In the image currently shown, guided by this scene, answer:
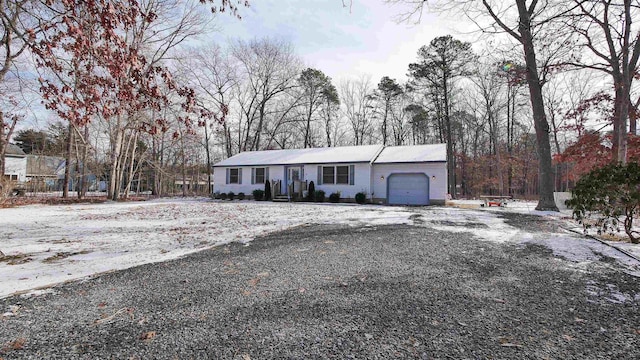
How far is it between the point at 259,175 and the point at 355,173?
22.0ft

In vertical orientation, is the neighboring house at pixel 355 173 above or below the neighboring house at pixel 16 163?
below

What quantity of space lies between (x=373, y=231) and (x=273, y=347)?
472 centimetres

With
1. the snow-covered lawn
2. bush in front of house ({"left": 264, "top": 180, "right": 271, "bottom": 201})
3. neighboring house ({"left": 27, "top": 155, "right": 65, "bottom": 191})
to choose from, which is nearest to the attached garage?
bush in front of house ({"left": 264, "top": 180, "right": 271, "bottom": 201})

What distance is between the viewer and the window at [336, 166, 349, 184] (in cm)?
1778

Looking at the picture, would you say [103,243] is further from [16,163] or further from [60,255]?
[16,163]

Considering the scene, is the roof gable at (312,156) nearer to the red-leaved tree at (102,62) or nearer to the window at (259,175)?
the window at (259,175)

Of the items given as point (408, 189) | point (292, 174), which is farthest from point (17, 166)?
point (408, 189)

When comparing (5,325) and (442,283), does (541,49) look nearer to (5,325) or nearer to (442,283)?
(442,283)

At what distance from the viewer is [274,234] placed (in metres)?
6.46

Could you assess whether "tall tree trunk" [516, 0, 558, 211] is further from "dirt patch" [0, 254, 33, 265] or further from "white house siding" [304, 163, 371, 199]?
A: "dirt patch" [0, 254, 33, 265]

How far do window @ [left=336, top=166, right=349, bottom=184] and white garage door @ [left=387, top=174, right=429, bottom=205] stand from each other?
2500 mm

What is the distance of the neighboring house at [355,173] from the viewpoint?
53.3 ft

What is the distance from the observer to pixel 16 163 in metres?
33.6

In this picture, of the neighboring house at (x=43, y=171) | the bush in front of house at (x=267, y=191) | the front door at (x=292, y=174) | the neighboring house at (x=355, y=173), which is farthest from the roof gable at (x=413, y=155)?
the neighboring house at (x=43, y=171)
